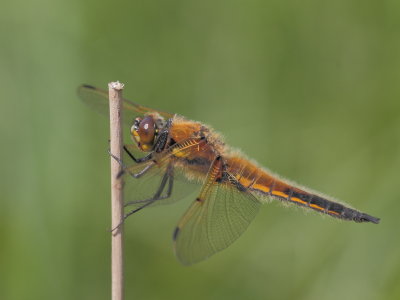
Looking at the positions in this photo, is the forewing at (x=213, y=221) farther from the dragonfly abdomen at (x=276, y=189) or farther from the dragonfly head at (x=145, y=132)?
the dragonfly head at (x=145, y=132)

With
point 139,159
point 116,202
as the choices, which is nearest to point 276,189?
point 139,159

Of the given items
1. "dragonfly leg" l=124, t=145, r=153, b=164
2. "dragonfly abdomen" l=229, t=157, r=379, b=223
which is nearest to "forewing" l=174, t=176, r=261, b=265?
"dragonfly abdomen" l=229, t=157, r=379, b=223

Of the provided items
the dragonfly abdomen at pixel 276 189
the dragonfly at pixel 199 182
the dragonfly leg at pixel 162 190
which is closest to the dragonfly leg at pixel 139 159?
the dragonfly at pixel 199 182

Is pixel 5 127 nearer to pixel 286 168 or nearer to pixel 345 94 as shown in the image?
pixel 286 168

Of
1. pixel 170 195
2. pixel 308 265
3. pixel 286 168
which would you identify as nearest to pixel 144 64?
pixel 286 168

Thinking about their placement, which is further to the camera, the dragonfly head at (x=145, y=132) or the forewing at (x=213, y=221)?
the dragonfly head at (x=145, y=132)
